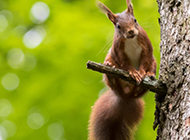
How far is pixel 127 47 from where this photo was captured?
2.84 metres

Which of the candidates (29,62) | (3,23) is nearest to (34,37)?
(29,62)

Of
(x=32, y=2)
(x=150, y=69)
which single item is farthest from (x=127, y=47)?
(x=32, y=2)

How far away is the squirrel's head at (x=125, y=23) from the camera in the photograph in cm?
268

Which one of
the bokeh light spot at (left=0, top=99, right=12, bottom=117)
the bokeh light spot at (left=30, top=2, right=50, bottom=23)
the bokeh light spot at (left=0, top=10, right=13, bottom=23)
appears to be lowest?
the bokeh light spot at (left=0, top=99, right=12, bottom=117)

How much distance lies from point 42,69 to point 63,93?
1.80ft

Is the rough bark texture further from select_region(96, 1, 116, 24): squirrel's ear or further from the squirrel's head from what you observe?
select_region(96, 1, 116, 24): squirrel's ear

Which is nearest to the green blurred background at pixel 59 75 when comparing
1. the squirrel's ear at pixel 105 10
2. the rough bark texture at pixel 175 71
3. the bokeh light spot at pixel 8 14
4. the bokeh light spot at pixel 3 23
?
the bokeh light spot at pixel 3 23

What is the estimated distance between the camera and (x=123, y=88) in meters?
2.93

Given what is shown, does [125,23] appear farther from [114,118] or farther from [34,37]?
[34,37]

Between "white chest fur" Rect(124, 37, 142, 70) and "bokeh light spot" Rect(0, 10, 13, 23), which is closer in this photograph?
"white chest fur" Rect(124, 37, 142, 70)

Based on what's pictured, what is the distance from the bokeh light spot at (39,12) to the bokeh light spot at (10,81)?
1.08m

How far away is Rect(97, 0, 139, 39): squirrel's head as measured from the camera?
2.68 meters

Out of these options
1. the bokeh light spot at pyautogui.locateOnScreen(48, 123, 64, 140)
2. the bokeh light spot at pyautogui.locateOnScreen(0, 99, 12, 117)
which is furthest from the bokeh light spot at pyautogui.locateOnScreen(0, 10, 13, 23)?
the bokeh light spot at pyautogui.locateOnScreen(48, 123, 64, 140)

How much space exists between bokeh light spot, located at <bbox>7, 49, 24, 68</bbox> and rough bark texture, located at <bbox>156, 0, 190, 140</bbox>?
9.37 ft
